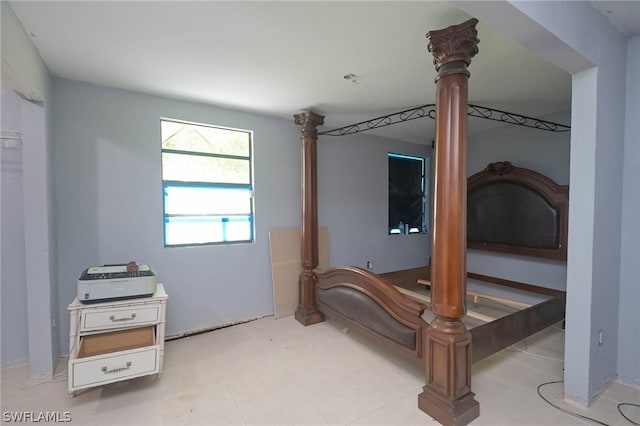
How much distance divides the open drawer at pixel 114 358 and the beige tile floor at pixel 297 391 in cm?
17

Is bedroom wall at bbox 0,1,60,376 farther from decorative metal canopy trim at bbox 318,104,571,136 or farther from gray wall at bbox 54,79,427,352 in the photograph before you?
decorative metal canopy trim at bbox 318,104,571,136

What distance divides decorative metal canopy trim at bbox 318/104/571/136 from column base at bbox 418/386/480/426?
249cm

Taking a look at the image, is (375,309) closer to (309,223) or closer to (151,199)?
(309,223)

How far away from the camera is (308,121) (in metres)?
3.28

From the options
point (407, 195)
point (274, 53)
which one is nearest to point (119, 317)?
point (274, 53)

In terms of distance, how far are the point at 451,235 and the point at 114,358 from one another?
2.40 m

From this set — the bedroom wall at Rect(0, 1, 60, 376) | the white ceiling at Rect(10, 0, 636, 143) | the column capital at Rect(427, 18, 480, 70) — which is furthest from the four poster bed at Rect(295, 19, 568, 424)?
the bedroom wall at Rect(0, 1, 60, 376)

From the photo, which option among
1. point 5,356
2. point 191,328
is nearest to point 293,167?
point 191,328

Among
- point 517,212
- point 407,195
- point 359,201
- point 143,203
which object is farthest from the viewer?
point 407,195

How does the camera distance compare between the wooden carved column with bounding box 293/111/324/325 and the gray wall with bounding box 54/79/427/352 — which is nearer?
the gray wall with bounding box 54/79/427/352

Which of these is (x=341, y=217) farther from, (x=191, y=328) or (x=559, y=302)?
(x=559, y=302)

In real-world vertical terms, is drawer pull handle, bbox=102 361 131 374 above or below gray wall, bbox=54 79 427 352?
below

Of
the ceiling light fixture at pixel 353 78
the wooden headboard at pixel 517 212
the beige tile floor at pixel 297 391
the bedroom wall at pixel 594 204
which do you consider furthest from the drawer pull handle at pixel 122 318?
the wooden headboard at pixel 517 212

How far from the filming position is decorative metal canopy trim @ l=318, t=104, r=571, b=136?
3240 millimetres
